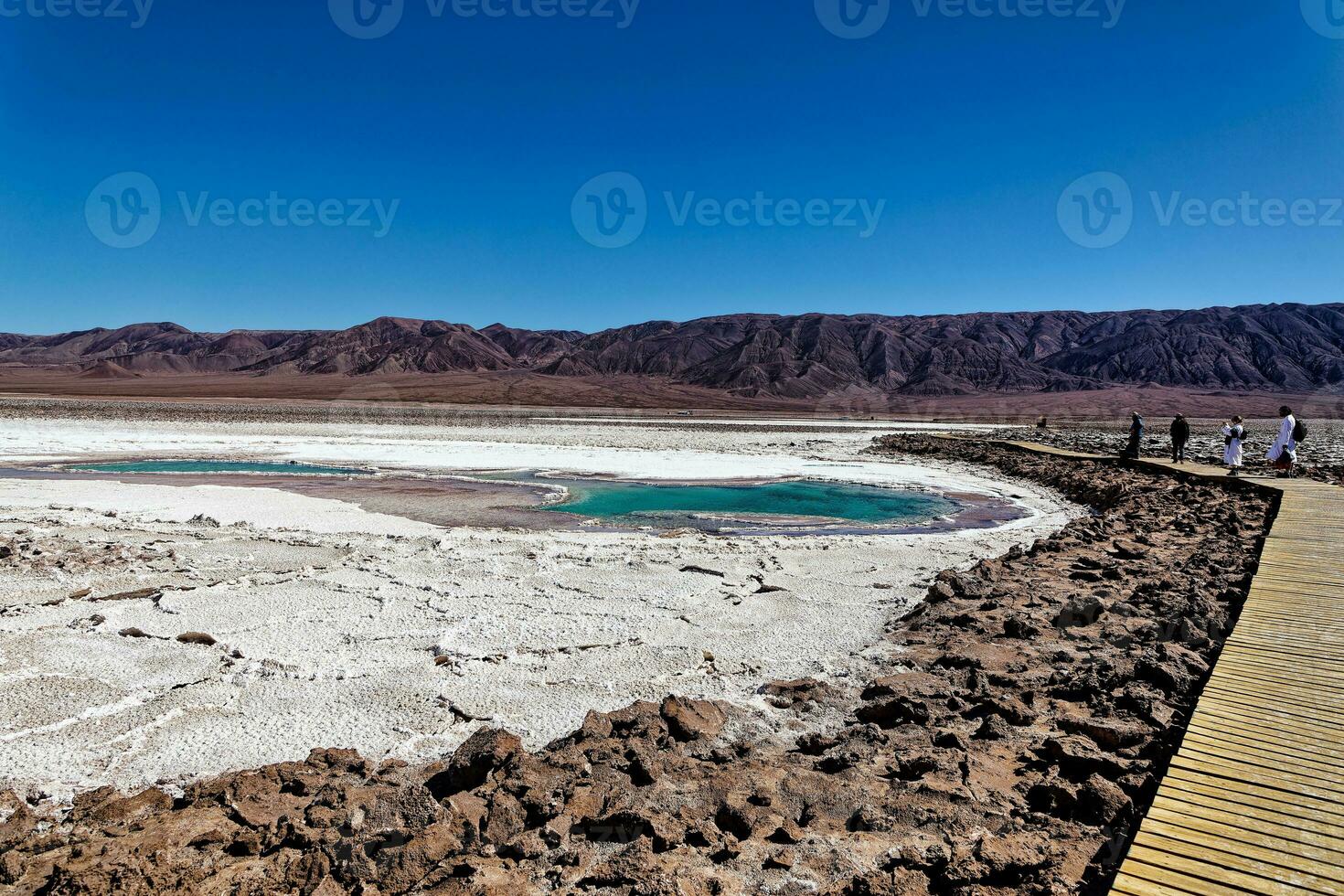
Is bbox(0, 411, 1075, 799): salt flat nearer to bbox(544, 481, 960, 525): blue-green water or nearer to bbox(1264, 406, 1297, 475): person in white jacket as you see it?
bbox(544, 481, 960, 525): blue-green water

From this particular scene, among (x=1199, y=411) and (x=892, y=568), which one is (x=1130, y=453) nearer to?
(x=892, y=568)

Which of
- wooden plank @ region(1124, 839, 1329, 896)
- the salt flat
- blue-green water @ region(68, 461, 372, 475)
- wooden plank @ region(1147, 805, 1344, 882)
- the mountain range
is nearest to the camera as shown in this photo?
wooden plank @ region(1124, 839, 1329, 896)

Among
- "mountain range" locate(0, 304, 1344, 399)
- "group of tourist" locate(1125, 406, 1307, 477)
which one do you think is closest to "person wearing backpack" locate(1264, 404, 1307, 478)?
"group of tourist" locate(1125, 406, 1307, 477)

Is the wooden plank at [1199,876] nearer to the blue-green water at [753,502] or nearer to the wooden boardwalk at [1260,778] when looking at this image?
the wooden boardwalk at [1260,778]

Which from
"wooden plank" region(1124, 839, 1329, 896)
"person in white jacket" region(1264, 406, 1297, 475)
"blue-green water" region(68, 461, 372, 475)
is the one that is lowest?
"blue-green water" region(68, 461, 372, 475)

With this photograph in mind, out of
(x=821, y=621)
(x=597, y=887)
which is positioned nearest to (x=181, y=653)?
(x=597, y=887)

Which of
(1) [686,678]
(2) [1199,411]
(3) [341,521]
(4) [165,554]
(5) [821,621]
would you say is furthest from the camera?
(2) [1199,411]

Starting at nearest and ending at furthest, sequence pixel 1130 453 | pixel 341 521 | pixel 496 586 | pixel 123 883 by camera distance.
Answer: pixel 123 883, pixel 496 586, pixel 341 521, pixel 1130 453

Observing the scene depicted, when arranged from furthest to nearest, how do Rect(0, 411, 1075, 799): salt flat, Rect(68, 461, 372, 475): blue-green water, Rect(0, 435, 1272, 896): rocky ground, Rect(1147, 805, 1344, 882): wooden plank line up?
1. Rect(68, 461, 372, 475): blue-green water
2. Rect(0, 411, 1075, 799): salt flat
3. Rect(0, 435, 1272, 896): rocky ground
4. Rect(1147, 805, 1344, 882): wooden plank
